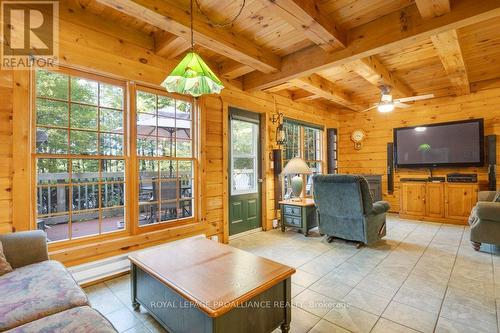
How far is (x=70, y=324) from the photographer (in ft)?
3.76

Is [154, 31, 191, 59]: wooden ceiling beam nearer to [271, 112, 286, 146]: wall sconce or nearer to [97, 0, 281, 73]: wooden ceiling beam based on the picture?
[97, 0, 281, 73]: wooden ceiling beam

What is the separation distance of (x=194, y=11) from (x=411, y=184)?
16.7ft

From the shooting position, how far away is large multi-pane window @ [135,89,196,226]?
2.96 m

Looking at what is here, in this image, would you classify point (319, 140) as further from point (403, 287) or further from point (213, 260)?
point (213, 260)

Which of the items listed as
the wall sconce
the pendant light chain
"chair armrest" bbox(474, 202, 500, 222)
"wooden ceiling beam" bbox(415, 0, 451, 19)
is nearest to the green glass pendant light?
the pendant light chain

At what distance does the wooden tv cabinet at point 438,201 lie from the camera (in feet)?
14.9

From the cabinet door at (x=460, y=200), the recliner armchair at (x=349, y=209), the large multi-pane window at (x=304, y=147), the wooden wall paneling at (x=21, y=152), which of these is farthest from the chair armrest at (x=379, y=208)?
the wooden wall paneling at (x=21, y=152)

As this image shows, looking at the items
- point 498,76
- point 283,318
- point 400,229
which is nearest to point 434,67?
point 498,76

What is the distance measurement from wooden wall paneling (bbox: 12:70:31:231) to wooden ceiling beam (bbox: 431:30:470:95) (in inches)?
157

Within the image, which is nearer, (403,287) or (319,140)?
(403,287)

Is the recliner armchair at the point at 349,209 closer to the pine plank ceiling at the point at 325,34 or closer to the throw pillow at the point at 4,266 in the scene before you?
the pine plank ceiling at the point at 325,34

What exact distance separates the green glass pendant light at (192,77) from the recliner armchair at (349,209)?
2.25m

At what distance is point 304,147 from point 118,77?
4.01 meters

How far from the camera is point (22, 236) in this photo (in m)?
1.87
